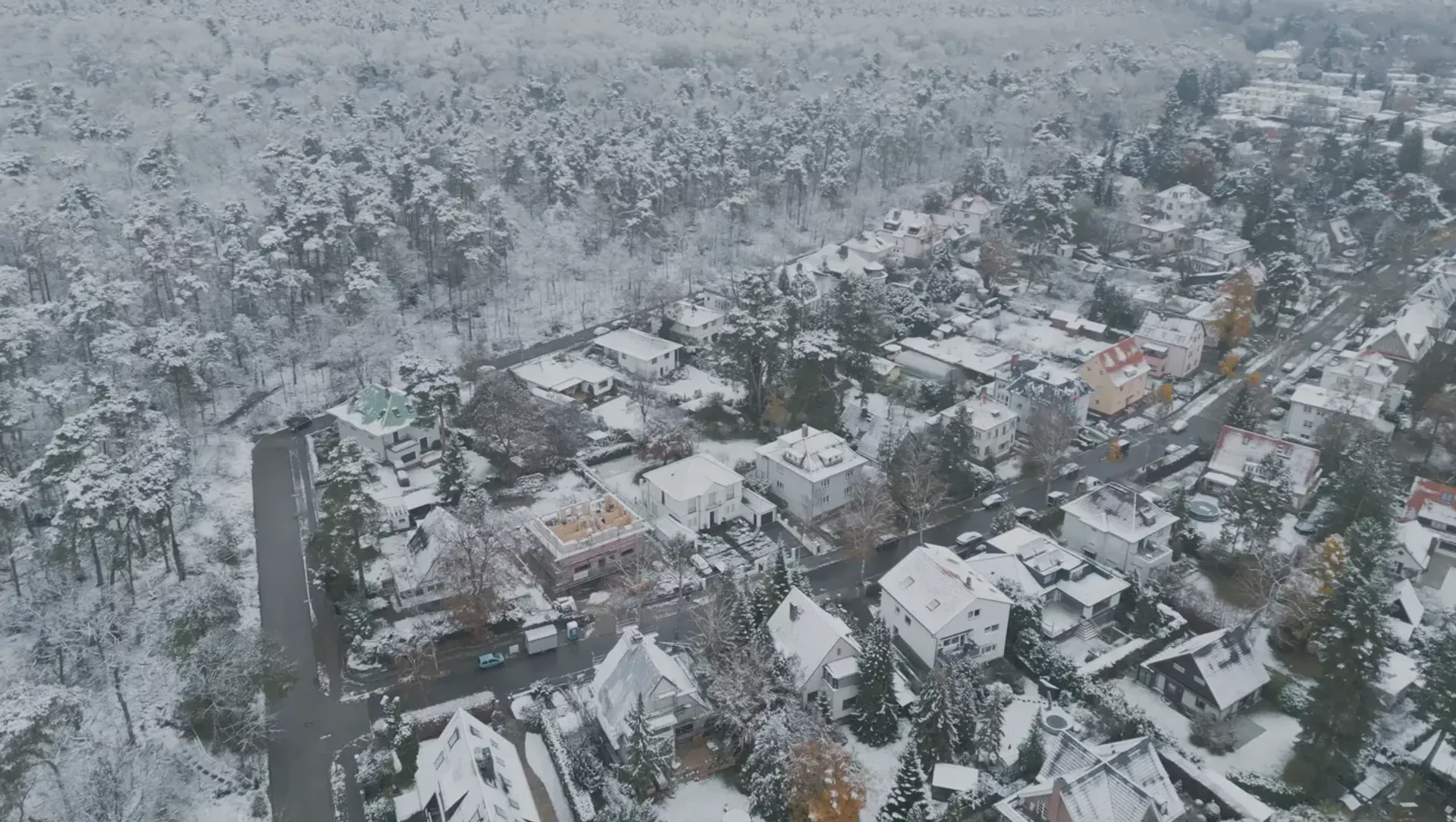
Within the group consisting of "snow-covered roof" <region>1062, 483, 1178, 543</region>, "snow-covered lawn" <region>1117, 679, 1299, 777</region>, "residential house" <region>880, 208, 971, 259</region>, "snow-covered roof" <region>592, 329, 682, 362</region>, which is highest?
"residential house" <region>880, 208, 971, 259</region>

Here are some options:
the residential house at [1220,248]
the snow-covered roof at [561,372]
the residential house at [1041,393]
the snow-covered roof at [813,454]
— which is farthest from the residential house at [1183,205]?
the snow-covered roof at [561,372]

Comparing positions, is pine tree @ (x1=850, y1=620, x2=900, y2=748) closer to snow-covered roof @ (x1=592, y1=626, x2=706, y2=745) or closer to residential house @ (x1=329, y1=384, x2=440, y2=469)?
snow-covered roof @ (x1=592, y1=626, x2=706, y2=745)

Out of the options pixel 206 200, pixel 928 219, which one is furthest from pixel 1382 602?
pixel 206 200

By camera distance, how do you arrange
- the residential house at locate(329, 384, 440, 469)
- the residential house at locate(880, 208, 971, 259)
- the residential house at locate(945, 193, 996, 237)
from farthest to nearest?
the residential house at locate(945, 193, 996, 237)
the residential house at locate(880, 208, 971, 259)
the residential house at locate(329, 384, 440, 469)

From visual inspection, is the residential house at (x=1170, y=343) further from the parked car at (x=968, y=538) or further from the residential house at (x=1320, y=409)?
the parked car at (x=968, y=538)

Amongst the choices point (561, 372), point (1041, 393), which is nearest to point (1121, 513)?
point (1041, 393)

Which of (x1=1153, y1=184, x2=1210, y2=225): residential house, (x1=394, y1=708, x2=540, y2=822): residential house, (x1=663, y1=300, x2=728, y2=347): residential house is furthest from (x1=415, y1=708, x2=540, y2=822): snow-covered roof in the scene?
(x1=1153, y1=184, x2=1210, y2=225): residential house
